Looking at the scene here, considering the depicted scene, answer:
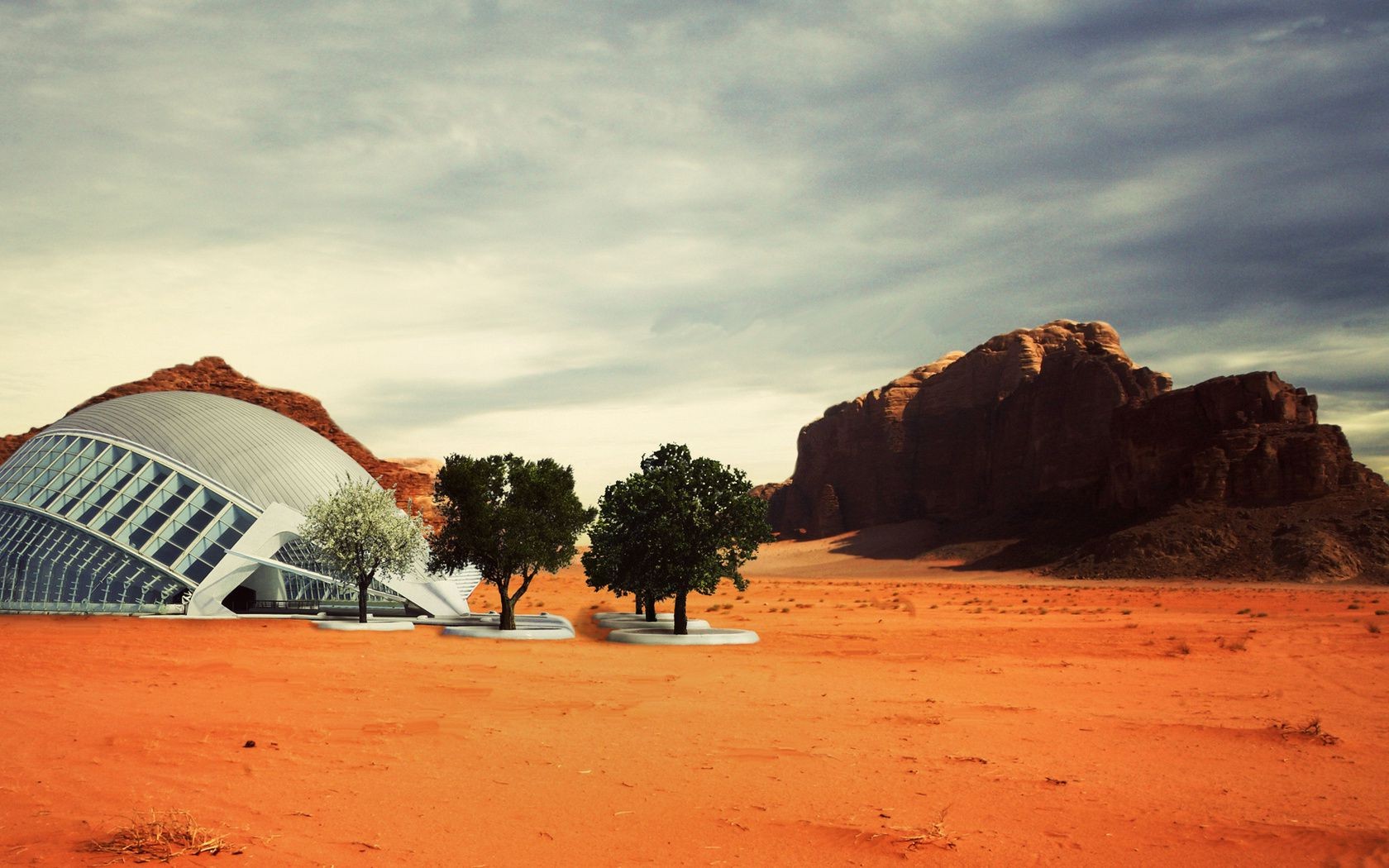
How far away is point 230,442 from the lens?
41.2 meters

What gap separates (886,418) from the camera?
143500mm

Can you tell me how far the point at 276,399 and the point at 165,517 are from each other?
63.6m

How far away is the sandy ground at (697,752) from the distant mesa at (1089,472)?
2199 inches

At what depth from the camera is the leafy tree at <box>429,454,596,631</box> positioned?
1304 inches

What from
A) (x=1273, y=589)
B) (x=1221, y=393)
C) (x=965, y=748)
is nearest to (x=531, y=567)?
(x=965, y=748)

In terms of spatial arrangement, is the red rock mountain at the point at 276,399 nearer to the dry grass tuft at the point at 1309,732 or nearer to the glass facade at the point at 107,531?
the glass facade at the point at 107,531

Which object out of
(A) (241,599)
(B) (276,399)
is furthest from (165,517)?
(B) (276,399)

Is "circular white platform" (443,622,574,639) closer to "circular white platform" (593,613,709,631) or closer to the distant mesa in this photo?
"circular white platform" (593,613,709,631)

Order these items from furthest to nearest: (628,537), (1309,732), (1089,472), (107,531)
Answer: (1089,472) → (107,531) → (628,537) → (1309,732)

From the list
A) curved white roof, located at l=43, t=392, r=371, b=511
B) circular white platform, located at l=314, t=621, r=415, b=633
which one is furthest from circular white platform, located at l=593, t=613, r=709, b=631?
curved white roof, located at l=43, t=392, r=371, b=511

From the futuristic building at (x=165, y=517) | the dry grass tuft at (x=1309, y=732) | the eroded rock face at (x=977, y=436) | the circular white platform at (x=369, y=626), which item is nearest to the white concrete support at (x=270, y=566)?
the futuristic building at (x=165, y=517)

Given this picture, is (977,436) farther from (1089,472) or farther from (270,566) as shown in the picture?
(270,566)

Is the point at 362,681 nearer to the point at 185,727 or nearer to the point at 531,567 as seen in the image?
the point at 185,727

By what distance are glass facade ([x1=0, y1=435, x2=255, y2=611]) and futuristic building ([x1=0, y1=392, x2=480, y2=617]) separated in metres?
0.05
